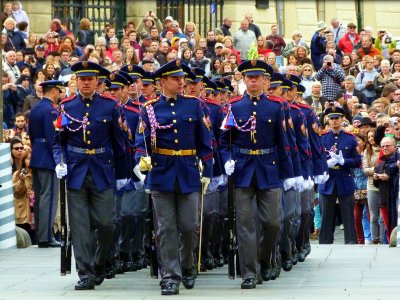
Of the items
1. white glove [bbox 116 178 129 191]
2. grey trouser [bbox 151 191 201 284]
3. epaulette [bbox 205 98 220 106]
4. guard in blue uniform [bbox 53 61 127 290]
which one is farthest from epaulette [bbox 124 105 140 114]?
grey trouser [bbox 151 191 201 284]

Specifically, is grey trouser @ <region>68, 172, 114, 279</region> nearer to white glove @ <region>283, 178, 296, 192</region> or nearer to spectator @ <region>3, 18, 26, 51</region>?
white glove @ <region>283, 178, 296, 192</region>

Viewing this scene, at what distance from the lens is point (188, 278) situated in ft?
53.0

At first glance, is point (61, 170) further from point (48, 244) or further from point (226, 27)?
point (226, 27)

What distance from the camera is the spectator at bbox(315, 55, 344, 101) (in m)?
30.3

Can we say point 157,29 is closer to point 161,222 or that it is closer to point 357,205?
point 357,205

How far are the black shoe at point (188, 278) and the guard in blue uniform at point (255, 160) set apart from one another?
49cm

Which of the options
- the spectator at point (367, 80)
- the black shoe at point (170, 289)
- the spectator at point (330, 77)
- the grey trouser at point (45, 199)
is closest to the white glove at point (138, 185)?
the black shoe at point (170, 289)

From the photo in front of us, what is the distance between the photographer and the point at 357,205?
2489cm

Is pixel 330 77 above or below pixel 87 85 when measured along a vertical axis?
above

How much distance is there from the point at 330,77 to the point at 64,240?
14.5 m

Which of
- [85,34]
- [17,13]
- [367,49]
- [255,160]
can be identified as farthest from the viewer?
[367,49]

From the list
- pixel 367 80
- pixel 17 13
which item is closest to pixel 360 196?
pixel 367 80

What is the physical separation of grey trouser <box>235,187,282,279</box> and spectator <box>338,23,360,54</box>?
57.4 ft

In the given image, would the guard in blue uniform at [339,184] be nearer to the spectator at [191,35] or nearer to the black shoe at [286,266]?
the black shoe at [286,266]
